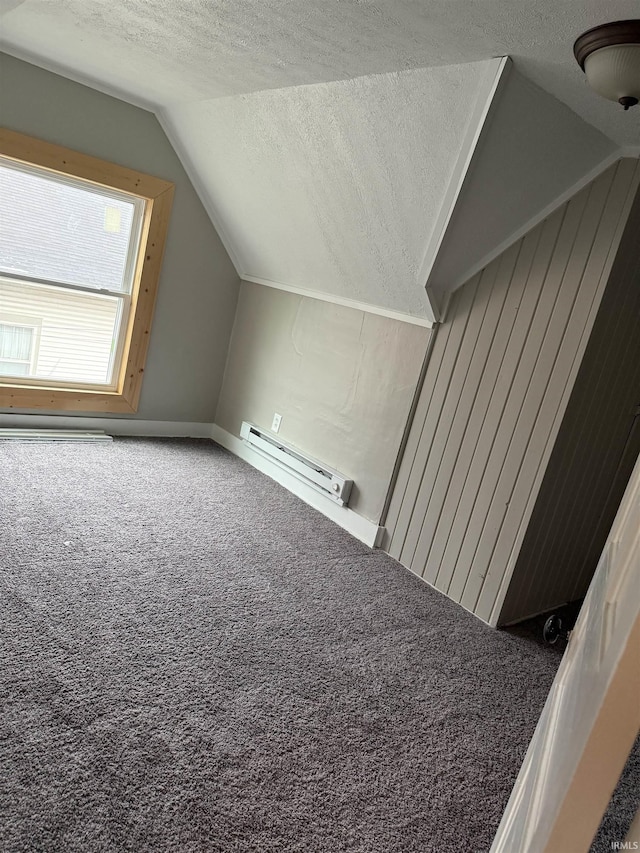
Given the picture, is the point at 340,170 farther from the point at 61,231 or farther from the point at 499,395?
the point at 61,231

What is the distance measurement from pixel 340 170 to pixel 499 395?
4.30 ft

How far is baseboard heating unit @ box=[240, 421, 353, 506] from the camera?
11.5 feet

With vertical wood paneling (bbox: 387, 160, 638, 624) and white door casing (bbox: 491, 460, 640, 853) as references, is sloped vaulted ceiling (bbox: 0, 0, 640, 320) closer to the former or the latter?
vertical wood paneling (bbox: 387, 160, 638, 624)

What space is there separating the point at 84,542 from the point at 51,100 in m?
2.54

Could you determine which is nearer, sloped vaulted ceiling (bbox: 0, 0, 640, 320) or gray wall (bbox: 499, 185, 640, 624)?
sloped vaulted ceiling (bbox: 0, 0, 640, 320)

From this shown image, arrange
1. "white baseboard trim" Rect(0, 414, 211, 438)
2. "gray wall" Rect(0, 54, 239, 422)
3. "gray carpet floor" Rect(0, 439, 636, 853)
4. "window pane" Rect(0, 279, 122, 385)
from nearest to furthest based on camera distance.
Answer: "gray carpet floor" Rect(0, 439, 636, 853), "gray wall" Rect(0, 54, 239, 422), "window pane" Rect(0, 279, 122, 385), "white baseboard trim" Rect(0, 414, 211, 438)

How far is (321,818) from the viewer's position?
157cm

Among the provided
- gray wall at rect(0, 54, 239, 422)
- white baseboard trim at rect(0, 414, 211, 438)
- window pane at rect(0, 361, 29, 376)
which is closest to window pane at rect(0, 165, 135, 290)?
gray wall at rect(0, 54, 239, 422)

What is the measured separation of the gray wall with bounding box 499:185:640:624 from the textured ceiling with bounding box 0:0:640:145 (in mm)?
655

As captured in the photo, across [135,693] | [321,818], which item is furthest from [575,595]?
[135,693]

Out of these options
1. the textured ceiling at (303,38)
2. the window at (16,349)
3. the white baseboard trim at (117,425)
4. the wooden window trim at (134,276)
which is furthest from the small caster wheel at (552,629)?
the window at (16,349)

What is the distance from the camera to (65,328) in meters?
4.01

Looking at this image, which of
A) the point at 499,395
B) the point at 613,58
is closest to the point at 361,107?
the point at 613,58

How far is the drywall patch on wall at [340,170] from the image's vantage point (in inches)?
92.0
